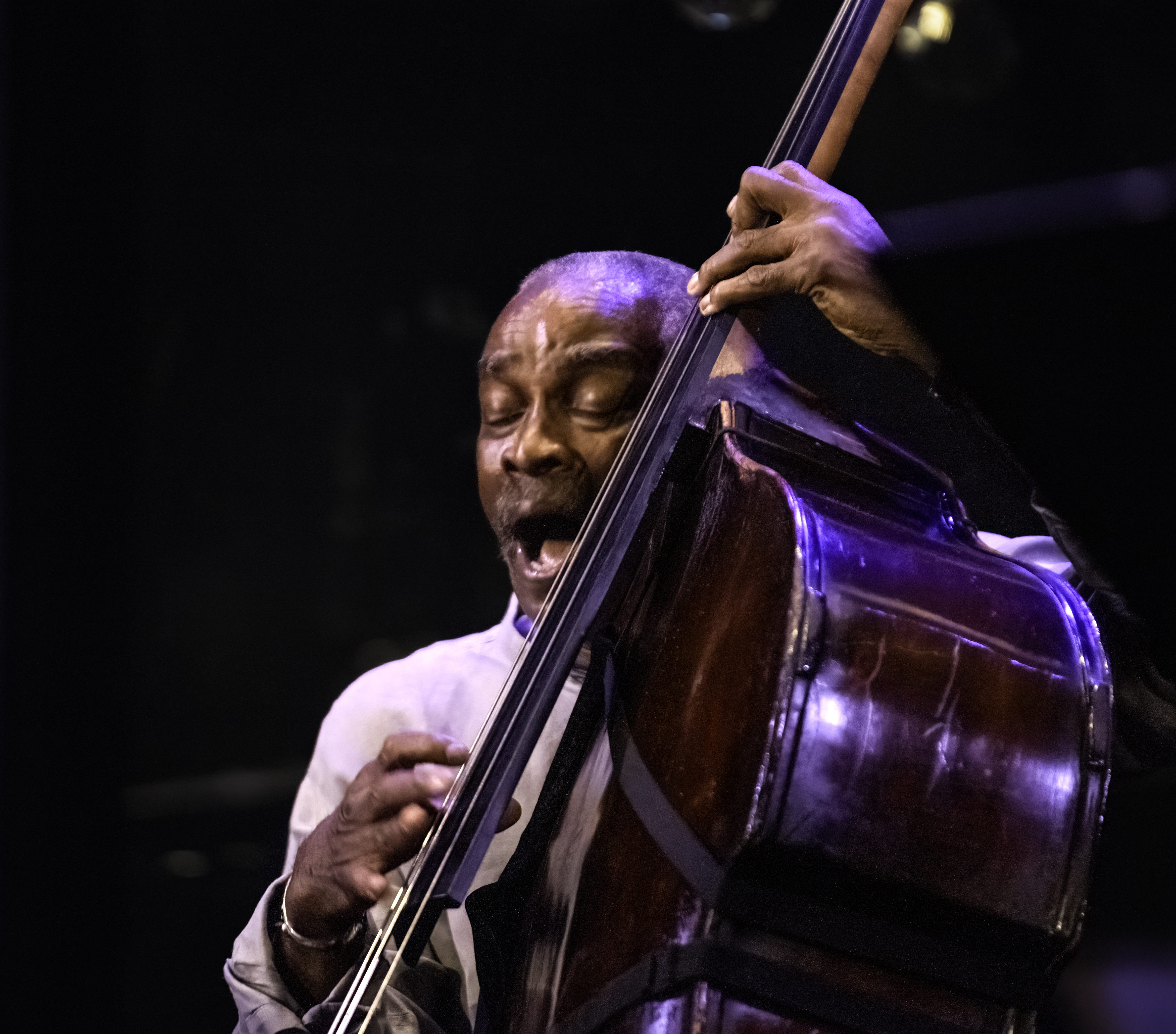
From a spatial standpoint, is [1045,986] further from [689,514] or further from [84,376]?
[84,376]

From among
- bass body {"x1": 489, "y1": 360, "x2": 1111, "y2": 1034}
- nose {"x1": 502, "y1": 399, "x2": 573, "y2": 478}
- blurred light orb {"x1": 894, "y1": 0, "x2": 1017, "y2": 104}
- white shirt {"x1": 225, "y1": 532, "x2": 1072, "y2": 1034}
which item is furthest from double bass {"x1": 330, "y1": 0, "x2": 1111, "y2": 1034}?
blurred light orb {"x1": 894, "y1": 0, "x2": 1017, "y2": 104}

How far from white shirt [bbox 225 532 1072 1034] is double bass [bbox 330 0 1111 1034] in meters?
0.23

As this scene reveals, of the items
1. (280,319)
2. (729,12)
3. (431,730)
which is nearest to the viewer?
(431,730)

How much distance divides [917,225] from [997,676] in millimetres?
508

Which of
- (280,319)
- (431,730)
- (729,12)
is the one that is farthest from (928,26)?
(431,730)

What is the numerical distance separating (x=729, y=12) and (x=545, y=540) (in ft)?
4.16

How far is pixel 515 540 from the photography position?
1.48m

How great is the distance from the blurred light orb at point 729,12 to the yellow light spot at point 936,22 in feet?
0.94

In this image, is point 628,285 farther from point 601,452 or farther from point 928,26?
point 928,26

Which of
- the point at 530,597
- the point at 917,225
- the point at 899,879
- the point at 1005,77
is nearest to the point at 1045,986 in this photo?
the point at 899,879

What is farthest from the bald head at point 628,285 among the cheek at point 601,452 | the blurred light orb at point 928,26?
the blurred light orb at point 928,26

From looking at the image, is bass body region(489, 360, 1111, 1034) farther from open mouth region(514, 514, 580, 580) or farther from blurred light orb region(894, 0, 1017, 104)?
blurred light orb region(894, 0, 1017, 104)

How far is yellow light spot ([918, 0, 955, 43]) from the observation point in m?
2.27

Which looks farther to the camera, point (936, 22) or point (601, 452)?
point (936, 22)
